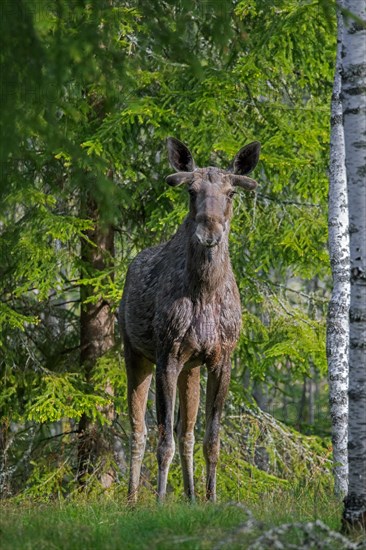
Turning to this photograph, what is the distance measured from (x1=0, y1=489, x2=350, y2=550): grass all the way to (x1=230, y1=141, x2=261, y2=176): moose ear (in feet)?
11.3

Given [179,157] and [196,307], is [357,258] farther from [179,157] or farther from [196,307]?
[179,157]

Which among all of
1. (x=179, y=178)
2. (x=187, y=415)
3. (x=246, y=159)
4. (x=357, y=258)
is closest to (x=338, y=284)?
(x=246, y=159)

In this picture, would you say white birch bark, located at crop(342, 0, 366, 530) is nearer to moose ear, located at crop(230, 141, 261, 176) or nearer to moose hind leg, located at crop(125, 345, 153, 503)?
moose ear, located at crop(230, 141, 261, 176)

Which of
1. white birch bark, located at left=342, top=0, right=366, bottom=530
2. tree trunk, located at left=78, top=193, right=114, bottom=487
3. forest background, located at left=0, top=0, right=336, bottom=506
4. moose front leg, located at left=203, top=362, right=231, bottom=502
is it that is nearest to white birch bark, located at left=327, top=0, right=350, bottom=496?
forest background, located at left=0, top=0, right=336, bottom=506

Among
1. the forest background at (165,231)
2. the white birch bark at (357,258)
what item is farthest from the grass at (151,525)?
the forest background at (165,231)

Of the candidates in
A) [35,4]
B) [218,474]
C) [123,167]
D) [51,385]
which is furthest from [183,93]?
[35,4]

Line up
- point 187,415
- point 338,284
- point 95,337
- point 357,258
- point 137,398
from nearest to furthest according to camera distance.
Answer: point 357,258 → point 187,415 → point 137,398 → point 338,284 → point 95,337

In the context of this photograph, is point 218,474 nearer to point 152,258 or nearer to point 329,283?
point 152,258

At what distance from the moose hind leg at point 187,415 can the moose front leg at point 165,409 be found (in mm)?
592

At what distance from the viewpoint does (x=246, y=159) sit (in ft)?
32.6

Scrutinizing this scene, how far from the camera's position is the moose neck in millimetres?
9438

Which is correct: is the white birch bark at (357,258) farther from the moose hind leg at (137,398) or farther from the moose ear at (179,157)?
the moose hind leg at (137,398)

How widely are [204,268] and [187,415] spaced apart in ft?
5.93

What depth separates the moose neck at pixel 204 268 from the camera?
9438 mm
